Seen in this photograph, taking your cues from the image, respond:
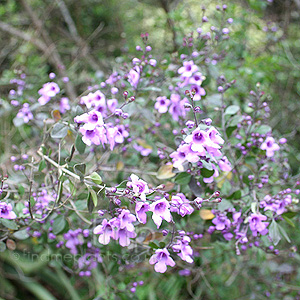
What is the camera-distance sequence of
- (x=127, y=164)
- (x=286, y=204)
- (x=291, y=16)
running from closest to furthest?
(x=286, y=204) → (x=127, y=164) → (x=291, y=16)

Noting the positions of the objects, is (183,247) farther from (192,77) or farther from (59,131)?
(192,77)

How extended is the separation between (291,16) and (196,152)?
204cm

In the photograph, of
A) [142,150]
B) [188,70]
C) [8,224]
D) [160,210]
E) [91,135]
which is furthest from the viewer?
[142,150]

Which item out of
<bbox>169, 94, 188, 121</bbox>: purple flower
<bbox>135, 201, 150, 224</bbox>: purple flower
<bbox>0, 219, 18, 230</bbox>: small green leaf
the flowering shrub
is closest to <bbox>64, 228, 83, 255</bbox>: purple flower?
the flowering shrub

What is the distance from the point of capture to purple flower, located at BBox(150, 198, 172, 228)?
0.81 m

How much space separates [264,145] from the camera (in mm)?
1183

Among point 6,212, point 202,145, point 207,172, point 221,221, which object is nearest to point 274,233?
point 221,221

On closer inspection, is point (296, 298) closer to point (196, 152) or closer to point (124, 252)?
point (124, 252)

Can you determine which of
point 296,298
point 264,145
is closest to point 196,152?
point 264,145

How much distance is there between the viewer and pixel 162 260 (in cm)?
90

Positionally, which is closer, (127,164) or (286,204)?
(286,204)

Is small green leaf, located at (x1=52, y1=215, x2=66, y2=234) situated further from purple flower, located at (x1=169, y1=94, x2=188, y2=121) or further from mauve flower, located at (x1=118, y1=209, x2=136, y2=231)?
purple flower, located at (x1=169, y1=94, x2=188, y2=121)

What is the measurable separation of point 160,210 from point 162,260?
6.2 inches

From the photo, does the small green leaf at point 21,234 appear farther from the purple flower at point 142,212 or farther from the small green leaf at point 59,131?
the purple flower at point 142,212
